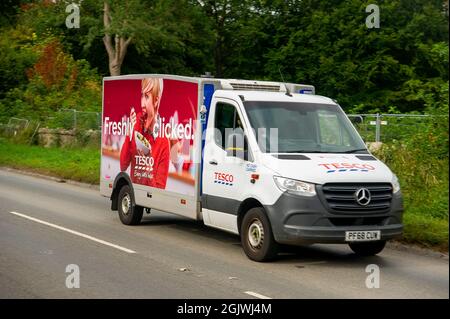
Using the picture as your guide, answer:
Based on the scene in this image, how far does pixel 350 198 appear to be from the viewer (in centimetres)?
1013

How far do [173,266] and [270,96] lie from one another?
3.03m

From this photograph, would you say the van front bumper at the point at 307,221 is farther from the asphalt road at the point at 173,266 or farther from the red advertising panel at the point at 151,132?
the red advertising panel at the point at 151,132

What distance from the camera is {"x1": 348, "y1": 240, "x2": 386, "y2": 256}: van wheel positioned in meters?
11.2

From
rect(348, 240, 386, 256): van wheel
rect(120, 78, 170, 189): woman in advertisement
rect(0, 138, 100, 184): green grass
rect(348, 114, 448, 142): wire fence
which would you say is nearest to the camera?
rect(348, 240, 386, 256): van wheel

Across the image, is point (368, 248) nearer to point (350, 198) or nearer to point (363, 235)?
point (363, 235)

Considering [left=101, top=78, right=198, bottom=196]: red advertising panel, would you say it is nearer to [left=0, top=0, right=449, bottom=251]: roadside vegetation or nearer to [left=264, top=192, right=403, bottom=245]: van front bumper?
[left=264, top=192, right=403, bottom=245]: van front bumper

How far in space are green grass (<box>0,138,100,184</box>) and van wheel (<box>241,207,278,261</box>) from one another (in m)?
11.3

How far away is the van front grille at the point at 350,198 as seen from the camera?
1006 cm

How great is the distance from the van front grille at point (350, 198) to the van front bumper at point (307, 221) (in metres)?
0.07

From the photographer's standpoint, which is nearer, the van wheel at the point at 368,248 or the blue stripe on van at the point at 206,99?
the van wheel at the point at 368,248

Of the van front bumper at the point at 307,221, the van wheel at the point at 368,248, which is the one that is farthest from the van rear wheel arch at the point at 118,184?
the van front bumper at the point at 307,221

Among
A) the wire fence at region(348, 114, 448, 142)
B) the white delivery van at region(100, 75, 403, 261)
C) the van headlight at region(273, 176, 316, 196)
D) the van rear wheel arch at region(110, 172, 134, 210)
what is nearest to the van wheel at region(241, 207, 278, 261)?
the white delivery van at region(100, 75, 403, 261)

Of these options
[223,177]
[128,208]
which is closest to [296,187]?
[223,177]

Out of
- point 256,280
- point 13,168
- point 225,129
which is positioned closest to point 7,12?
point 13,168
